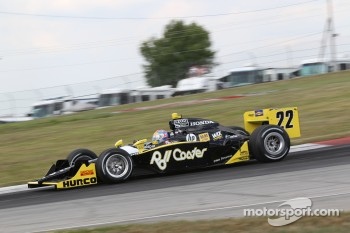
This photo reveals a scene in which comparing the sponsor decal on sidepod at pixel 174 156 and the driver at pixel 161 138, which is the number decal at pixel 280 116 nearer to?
the sponsor decal on sidepod at pixel 174 156

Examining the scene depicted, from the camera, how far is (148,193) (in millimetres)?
9414

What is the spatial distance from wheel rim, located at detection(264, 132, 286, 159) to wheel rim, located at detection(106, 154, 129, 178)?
2.72m

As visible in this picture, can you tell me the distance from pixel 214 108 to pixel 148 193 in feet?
45.4

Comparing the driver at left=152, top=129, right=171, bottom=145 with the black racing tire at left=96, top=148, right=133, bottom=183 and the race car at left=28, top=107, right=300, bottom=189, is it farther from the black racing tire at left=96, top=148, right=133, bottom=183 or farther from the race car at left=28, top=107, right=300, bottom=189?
the black racing tire at left=96, top=148, right=133, bottom=183

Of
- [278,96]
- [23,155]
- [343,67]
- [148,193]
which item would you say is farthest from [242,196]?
[343,67]

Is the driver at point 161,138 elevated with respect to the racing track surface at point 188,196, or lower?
elevated

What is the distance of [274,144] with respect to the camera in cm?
1156

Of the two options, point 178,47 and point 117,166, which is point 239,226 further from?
point 178,47

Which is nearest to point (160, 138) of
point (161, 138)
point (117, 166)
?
point (161, 138)

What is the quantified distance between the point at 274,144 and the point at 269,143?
121 millimetres

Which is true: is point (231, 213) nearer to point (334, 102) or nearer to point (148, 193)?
point (148, 193)

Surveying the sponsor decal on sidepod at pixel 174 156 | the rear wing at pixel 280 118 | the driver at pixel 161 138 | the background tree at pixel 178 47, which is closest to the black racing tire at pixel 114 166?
the sponsor decal on sidepod at pixel 174 156

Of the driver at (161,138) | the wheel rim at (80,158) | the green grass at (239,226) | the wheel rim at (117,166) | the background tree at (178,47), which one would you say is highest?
the background tree at (178,47)

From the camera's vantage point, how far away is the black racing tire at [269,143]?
11.3m
